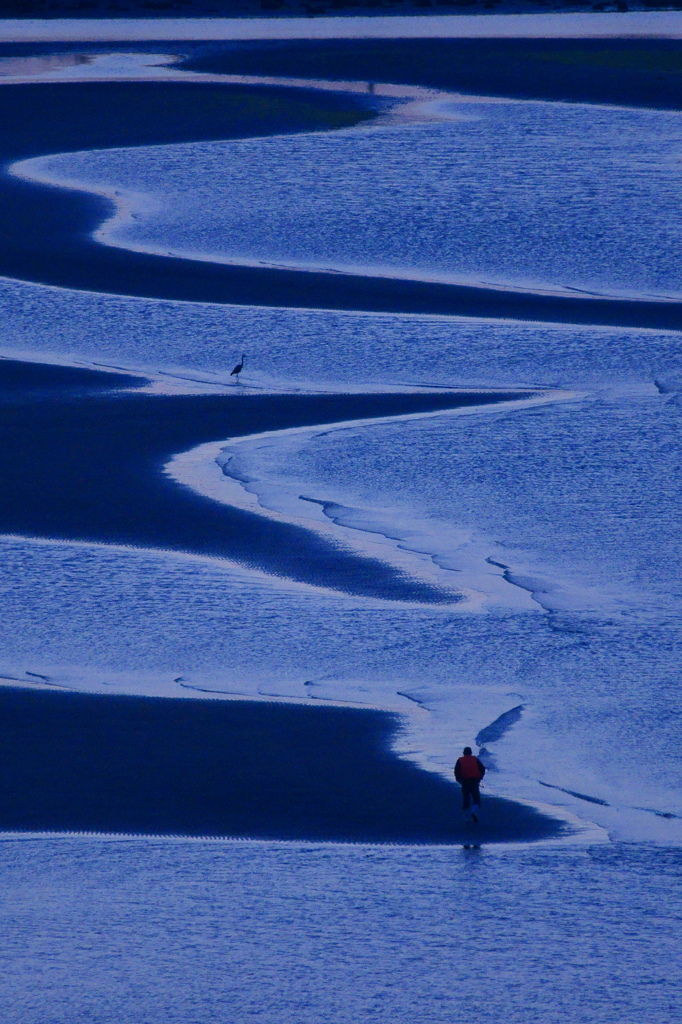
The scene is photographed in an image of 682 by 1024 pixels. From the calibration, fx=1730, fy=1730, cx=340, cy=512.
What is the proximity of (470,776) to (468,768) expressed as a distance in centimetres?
5

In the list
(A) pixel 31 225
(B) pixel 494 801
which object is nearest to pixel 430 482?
(B) pixel 494 801

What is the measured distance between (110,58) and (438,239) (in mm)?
16423

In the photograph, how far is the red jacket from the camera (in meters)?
9.36

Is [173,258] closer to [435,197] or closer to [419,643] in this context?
[435,197]

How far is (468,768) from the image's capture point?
368 inches

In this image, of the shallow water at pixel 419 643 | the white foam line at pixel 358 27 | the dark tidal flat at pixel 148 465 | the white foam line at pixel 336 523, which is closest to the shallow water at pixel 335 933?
the shallow water at pixel 419 643

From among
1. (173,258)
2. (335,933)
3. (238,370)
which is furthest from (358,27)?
(335,933)

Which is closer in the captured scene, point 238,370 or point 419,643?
point 419,643

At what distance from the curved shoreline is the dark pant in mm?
13201

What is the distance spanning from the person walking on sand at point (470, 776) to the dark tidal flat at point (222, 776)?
0.14 metres

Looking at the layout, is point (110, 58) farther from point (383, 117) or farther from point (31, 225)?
point (31, 225)

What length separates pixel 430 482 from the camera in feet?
52.5

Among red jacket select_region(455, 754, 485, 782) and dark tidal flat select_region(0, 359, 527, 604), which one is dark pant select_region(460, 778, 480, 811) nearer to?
red jacket select_region(455, 754, 485, 782)

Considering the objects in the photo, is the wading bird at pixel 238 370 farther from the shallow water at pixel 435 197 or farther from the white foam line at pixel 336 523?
the shallow water at pixel 435 197
